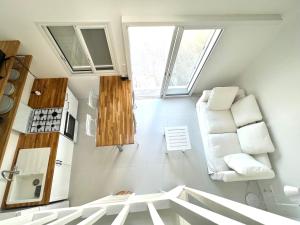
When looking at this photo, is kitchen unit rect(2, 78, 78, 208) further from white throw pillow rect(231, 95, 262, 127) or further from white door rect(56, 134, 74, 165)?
white throw pillow rect(231, 95, 262, 127)

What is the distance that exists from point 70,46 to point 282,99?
3110mm

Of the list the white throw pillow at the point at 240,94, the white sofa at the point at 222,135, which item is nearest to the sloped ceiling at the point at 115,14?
the white throw pillow at the point at 240,94

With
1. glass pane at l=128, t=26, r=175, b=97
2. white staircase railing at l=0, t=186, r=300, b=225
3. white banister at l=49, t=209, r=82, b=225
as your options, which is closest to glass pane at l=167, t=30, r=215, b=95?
glass pane at l=128, t=26, r=175, b=97

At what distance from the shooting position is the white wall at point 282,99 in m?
2.30

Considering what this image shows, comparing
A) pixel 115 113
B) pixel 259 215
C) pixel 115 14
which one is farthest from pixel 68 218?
pixel 115 14

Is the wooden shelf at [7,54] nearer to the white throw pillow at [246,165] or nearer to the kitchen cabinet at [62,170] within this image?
the kitchen cabinet at [62,170]

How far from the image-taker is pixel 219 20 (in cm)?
213

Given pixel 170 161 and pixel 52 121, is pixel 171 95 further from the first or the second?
pixel 52 121

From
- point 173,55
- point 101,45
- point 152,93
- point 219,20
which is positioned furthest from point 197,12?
point 152,93

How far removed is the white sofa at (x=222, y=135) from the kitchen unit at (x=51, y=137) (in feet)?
7.89

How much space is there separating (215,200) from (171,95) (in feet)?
10.1

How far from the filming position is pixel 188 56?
2893 mm

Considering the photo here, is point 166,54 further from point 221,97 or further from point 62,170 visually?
point 62,170

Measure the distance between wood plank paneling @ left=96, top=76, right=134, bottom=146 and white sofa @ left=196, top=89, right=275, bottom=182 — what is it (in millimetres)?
1414
